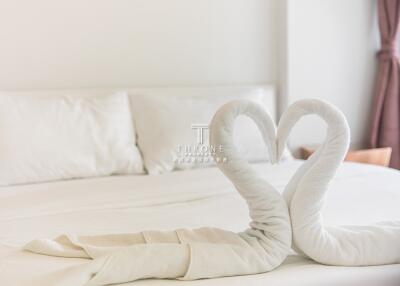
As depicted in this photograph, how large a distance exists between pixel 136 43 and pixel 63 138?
2.38 ft

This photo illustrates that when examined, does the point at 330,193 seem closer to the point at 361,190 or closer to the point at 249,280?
the point at 361,190

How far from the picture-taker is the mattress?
1.18m

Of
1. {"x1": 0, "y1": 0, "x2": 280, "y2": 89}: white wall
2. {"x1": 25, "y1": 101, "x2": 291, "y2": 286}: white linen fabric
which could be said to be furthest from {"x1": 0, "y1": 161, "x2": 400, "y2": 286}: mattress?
{"x1": 0, "y1": 0, "x2": 280, "y2": 89}: white wall

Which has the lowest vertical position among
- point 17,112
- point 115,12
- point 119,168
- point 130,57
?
point 119,168

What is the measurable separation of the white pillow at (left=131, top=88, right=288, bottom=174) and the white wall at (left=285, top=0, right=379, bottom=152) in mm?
598

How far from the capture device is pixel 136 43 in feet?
8.86

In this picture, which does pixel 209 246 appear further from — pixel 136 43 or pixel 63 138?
pixel 136 43

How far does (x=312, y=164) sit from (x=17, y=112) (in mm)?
1433

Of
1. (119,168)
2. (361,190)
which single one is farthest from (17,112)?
(361,190)

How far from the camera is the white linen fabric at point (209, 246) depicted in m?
1.11

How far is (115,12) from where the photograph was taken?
263 centimetres

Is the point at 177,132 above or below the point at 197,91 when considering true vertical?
below
